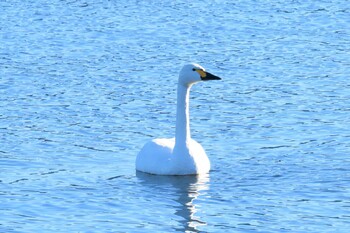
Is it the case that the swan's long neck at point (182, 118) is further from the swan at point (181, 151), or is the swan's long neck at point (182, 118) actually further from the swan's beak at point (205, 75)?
the swan's beak at point (205, 75)

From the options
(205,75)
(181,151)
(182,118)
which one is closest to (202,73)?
(205,75)

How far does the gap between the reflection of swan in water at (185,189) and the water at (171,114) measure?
0.03m

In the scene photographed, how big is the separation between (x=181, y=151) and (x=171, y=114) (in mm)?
3045

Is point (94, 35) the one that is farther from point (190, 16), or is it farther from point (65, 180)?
point (65, 180)

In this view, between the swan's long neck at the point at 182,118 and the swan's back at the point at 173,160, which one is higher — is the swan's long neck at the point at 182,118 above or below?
above

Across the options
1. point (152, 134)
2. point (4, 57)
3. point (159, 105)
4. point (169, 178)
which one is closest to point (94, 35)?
point (4, 57)

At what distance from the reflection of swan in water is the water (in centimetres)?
3

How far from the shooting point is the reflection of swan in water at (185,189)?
13141 mm

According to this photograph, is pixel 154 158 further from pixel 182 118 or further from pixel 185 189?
pixel 185 189

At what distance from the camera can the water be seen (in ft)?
44.1

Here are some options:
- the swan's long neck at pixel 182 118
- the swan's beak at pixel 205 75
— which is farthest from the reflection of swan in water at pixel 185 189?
the swan's beak at pixel 205 75

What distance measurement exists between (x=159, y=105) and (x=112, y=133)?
2071 millimetres

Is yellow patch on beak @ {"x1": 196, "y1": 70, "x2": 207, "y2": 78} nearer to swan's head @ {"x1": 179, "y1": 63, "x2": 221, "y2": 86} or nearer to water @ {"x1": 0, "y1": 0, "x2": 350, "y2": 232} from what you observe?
swan's head @ {"x1": 179, "y1": 63, "x2": 221, "y2": 86}

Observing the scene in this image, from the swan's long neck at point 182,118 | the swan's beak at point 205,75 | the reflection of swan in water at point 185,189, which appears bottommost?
the reflection of swan in water at point 185,189
